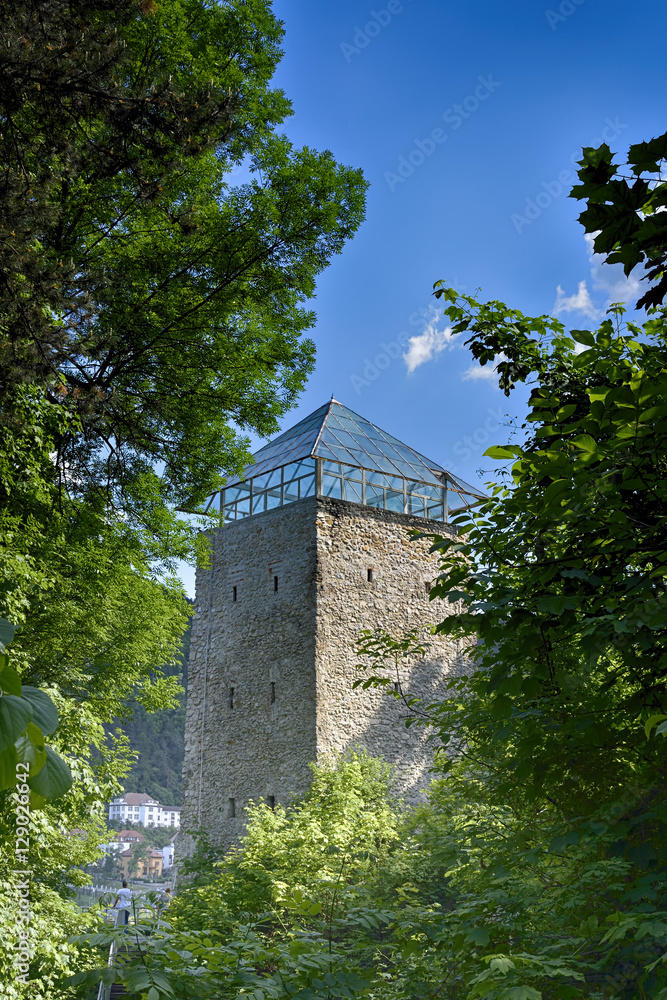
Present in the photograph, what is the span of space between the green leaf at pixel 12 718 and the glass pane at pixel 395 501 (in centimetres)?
1419

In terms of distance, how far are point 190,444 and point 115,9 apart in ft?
11.6

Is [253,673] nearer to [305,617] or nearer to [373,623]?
[305,617]

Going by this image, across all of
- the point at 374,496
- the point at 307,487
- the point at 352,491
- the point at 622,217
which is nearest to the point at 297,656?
the point at 307,487

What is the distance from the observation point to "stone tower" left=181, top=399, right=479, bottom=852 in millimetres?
13102

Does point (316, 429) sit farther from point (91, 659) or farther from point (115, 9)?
point (115, 9)

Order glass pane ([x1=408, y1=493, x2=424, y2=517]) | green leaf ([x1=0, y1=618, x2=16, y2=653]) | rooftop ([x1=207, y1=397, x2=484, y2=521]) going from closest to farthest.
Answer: green leaf ([x1=0, y1=618, x2=16, y2=653]), rooftop ([x1=207, y1=397, x2=484, y2=521]), glass pane ([x1=408, y1=493, x2=424, y2=517])

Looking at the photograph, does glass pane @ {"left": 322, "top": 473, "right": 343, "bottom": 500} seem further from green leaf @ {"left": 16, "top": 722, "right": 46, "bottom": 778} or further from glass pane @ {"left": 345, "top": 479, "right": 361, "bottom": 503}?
green leaf @ {"left": 16, "top": 722, "right": 46, "bottom": 778}

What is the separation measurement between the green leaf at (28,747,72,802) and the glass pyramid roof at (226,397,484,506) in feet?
43.3

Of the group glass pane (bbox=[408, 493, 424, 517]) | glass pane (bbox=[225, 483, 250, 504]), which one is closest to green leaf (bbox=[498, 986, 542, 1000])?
glass pane (bbox=[408, 493, 424, 517])

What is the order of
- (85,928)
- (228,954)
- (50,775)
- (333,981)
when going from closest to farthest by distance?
(50,775) < (333,981) < (228,954) < (85,928)

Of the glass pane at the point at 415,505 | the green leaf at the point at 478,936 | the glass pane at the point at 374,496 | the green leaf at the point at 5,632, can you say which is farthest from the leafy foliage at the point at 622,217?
the glass pane at the point at 415,505

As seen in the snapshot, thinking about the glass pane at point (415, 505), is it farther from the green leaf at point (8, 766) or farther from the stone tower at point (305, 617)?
the green leaf at point (8, 766)

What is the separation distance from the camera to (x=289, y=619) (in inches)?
537

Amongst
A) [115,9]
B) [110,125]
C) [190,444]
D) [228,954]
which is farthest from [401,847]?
[115,9]
